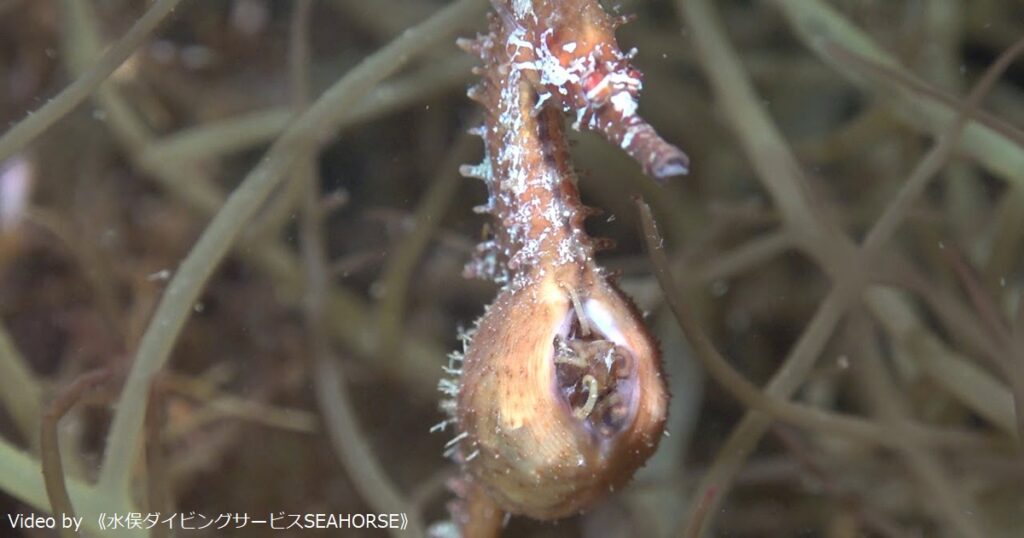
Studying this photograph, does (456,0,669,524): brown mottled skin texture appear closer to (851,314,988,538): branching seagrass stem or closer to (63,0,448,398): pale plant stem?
(851,314,988,538): branching seagrass stem

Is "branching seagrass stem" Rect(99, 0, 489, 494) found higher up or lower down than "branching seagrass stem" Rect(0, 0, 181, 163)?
lower down

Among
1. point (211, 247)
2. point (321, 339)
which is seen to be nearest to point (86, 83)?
point (211, 247)

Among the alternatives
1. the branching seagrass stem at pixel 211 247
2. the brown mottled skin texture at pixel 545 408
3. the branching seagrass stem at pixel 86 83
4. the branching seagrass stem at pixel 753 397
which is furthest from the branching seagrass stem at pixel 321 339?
the branching seagrass stem at pixel 753 397

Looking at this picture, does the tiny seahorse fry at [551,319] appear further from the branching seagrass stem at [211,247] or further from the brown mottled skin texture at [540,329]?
the branching seagrass stem at [211,247]

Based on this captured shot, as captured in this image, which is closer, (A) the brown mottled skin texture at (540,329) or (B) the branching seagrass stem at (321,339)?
(A) the brown mottled skin texture at (540,329)

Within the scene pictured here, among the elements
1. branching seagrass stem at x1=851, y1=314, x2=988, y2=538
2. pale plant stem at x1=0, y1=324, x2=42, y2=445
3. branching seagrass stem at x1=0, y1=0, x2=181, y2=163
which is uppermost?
branching seagrass stem at x1=0, y1=0, x2=181, y2=163

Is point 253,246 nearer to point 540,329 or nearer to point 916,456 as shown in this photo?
point 540,329

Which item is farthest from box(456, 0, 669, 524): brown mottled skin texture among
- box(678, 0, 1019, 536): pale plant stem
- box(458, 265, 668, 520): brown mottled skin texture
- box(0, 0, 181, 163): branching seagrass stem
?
box(0, 0, 181, 163): branching seagrass stem

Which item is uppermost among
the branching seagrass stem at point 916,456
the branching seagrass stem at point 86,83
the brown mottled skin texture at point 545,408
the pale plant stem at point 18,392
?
the branching seagrass stem at point 86,83
